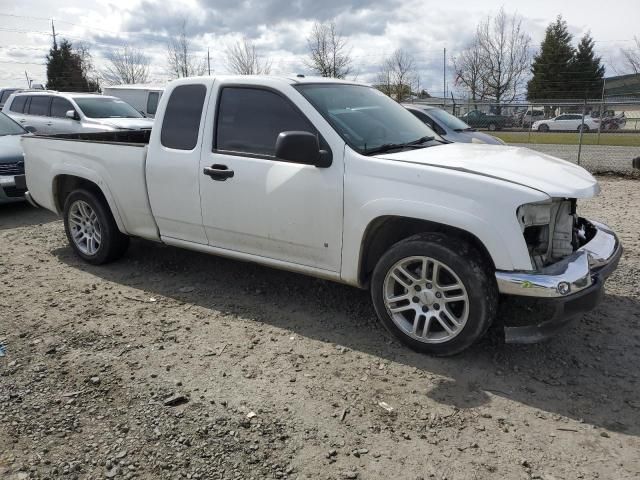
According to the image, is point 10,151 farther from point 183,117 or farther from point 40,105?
point 183,117

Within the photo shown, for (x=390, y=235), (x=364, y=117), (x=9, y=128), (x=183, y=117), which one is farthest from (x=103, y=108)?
(x=390, y=235)

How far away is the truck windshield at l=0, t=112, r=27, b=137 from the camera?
362 inches

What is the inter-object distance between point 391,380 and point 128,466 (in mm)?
→ 1591

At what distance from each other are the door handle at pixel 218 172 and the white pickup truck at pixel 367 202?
12mm

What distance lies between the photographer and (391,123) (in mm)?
4414

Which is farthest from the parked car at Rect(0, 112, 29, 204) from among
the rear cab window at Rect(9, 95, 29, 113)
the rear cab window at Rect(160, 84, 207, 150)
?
the rear cab window at Rect(9, 95, 29, 113)

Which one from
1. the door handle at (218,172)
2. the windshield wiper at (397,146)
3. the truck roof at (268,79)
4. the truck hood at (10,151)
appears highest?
the truck roof at (268,79)

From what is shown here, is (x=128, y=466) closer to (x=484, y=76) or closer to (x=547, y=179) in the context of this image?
(x=547, y=179)

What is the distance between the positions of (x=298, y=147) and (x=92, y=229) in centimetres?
304

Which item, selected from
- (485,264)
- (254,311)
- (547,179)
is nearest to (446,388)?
(485,264)

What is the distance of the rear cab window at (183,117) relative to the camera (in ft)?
15.0

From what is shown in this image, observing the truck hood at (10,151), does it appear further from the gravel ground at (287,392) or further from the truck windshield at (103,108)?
the gravel ground at (287,392)

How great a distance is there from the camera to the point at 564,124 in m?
27.4

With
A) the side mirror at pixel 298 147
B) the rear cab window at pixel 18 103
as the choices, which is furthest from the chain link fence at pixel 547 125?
the side mirror at pixel 298 147
